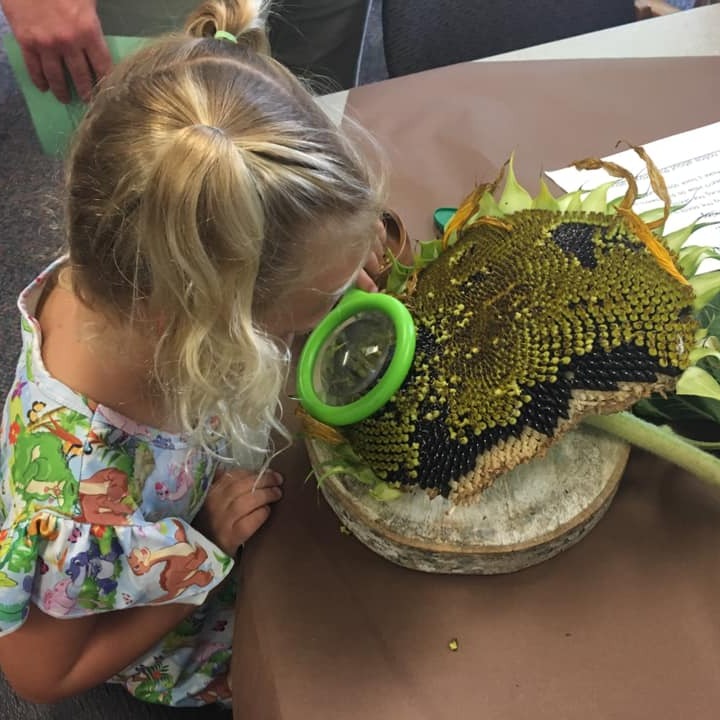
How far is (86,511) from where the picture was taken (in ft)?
1.69

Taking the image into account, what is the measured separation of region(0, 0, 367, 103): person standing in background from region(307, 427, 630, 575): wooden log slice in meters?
0.40

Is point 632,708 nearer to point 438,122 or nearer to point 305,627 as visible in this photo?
point 305,627

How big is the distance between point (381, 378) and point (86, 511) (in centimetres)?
23

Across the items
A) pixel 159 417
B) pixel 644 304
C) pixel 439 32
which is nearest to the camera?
pixel 644 304

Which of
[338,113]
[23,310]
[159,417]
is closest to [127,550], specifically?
[159,417]

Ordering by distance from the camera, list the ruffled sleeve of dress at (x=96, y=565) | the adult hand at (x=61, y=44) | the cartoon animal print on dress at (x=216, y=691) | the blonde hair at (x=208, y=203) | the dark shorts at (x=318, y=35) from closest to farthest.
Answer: the blonde hair at (x=208, y=203) < the ruffled sleeve of dress at (x=96, y=565) < the adult hand at (x=61, y=44) < the cartoon animal print on dress at (x=216, y=691) < the dark shorts at (x=318, y=35)

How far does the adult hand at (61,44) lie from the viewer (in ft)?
2.04

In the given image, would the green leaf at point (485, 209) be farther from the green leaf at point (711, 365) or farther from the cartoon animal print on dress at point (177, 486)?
the cartoon animal print on dress at point (177, 486)

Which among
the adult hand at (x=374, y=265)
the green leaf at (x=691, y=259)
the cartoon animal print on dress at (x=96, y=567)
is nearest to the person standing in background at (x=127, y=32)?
the adult hand at (x=374, y=265)

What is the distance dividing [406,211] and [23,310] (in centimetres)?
35

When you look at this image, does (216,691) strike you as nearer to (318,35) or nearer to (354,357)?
(354,357)

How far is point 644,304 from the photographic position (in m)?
0.44

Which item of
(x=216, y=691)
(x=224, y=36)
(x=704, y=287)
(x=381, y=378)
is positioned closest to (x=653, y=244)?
(x=704, y=287)

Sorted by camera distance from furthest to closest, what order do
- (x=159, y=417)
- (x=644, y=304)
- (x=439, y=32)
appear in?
(x=439, y=32) → (x=159, y=417) → (x=644, y=304)
